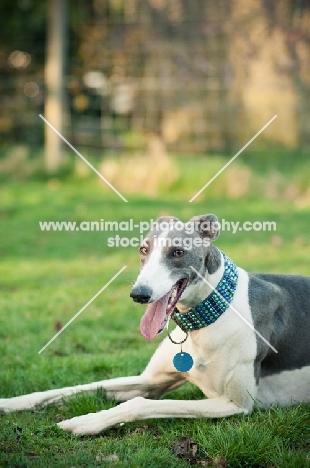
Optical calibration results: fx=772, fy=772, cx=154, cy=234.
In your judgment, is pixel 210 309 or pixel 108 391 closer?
pixel 210 309

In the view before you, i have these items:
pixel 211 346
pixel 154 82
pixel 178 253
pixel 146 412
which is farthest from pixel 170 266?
pixel 154 82

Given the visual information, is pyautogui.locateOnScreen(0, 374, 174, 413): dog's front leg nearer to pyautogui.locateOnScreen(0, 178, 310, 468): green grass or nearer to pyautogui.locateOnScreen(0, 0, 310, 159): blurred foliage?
pyautogui.locateOnScreen(0, 178, 310, 468): green grass

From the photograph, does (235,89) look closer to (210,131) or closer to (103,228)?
(210,131)

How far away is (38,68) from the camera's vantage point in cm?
1584

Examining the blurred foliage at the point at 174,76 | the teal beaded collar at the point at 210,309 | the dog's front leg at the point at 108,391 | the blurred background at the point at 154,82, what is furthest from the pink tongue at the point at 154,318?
the blurred foliage at the point at 174,76

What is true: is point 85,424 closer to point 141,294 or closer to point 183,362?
point 183,362

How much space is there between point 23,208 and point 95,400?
22.2ft

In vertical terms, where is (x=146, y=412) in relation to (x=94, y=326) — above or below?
above

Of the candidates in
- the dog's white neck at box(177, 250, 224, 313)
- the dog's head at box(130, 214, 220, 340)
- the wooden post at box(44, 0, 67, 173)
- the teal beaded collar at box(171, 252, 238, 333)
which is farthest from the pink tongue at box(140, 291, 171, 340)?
the wooden post at box(44, 0, 67, 173)

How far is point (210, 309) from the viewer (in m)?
3.96

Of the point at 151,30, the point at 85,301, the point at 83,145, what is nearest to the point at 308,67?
the point at 151,30

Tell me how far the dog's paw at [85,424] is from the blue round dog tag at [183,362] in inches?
18.1

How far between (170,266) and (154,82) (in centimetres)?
1149

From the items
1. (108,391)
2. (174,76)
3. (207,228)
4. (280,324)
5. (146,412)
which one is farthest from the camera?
(174,76)
